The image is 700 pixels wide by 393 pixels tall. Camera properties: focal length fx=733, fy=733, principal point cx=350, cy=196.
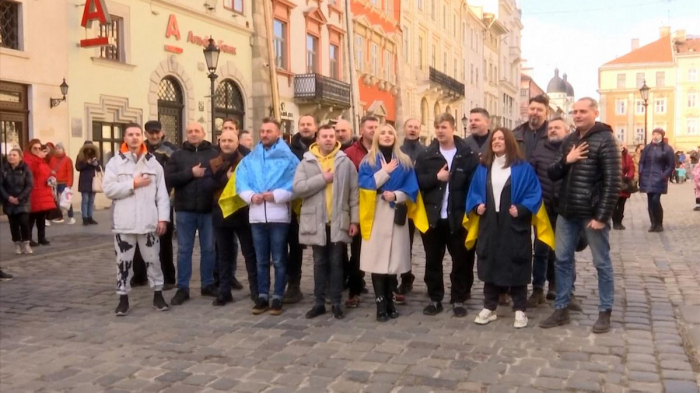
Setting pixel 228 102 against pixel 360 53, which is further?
pixel 360 53

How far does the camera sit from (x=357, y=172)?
6875 mm

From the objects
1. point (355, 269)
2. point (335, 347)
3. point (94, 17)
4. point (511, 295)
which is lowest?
point (335, 347)

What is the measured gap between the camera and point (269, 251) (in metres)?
7.07

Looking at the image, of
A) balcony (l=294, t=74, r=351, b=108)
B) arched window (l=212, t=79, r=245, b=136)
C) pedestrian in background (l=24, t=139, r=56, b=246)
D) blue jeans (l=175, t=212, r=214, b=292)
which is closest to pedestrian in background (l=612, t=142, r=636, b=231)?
blue jeans (l=175, t=212, r=214, b=292)

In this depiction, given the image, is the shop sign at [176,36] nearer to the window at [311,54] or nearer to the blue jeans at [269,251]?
the window at [311,54]

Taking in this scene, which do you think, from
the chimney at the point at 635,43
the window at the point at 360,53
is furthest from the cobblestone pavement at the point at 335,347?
the chimney at the point at 635,43

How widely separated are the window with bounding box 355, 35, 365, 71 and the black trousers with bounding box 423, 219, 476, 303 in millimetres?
28262

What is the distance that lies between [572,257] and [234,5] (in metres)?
20.2

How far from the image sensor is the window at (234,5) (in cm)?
2381

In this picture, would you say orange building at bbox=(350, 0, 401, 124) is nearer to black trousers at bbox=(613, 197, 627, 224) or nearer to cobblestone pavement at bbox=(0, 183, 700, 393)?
black trousers at bbox=(613, 197, 627, 224)

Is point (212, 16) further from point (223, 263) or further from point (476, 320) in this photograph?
point (476, 320)

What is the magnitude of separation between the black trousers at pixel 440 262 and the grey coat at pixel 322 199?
0.77m

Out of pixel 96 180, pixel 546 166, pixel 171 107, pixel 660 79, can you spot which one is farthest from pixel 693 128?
pixel 546 166

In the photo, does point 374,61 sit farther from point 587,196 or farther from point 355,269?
point 587,196
